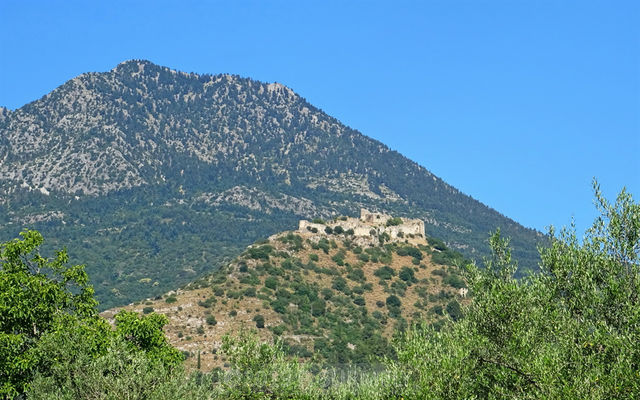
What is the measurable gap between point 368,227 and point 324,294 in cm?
2913

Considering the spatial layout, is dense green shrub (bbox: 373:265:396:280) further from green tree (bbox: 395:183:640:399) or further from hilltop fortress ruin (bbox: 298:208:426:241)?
green tree (bbox: 395:183:640:399)

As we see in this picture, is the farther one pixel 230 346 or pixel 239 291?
pixel 239 291

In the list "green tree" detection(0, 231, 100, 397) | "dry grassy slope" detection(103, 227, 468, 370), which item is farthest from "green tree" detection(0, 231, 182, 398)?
"dry grassy slope" detection(103, 227, 468, 370)

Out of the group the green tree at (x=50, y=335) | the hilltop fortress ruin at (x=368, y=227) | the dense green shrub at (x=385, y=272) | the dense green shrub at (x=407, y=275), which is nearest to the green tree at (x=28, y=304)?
the green tree at (x=50, y=335)

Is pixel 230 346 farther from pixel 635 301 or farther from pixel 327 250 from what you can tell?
pixel 327 250

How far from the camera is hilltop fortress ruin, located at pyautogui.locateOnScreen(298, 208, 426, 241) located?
170 metres

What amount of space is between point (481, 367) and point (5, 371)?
26989 millimetres

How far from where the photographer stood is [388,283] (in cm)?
15200

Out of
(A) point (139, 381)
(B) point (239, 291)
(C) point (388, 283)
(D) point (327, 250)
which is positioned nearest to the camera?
(A) point (139, 381)

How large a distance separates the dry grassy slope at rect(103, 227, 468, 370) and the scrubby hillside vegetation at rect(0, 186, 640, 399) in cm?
5932

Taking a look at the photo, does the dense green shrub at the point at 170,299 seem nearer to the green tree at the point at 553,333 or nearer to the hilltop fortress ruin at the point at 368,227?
the hilltop fortress ruin at the point at 368,227

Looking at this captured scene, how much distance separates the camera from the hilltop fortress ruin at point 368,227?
170 m

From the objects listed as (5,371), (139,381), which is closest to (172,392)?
(139,381)

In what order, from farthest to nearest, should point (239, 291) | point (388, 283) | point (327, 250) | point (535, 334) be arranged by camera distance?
point (327, 250) → point (388, 283) → point (239, 291) → point (535, 334)
